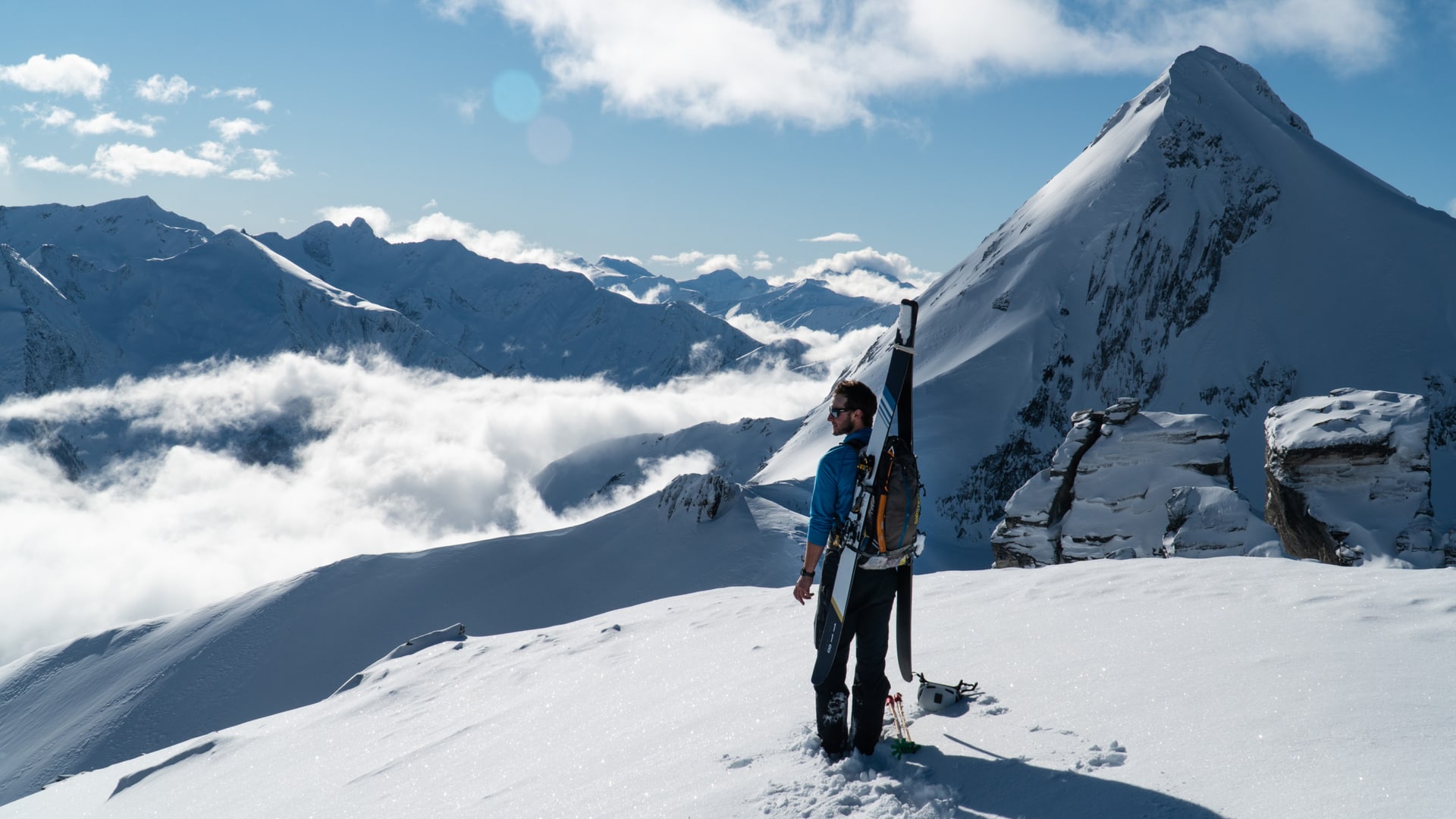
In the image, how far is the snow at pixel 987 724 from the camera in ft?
14.2

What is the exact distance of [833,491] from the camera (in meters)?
5.48

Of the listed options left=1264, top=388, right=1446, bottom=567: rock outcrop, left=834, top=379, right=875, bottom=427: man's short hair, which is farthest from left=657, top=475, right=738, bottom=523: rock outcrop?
left=834, top=379, right=875, bottom=427: man's short hair

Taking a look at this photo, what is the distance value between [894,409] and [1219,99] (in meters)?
112

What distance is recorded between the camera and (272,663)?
34.6 meters

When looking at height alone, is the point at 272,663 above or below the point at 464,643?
below

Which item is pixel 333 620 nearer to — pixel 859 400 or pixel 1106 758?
pixel 859 400

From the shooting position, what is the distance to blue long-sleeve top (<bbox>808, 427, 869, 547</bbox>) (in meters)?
5.44

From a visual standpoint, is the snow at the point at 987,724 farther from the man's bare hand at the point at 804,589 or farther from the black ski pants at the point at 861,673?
the man's bare hand at the point at 804,589

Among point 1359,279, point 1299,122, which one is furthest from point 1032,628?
point 1299,122

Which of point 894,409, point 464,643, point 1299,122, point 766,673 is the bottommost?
point 464,643

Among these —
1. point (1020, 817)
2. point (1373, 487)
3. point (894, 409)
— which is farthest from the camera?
point (1373, 487)

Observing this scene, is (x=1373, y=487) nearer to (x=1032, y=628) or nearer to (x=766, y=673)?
(x=1032, y=628)

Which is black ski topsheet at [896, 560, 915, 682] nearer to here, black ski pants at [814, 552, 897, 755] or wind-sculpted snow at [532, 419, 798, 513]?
black ski pants at [814, 552, 897, 755]

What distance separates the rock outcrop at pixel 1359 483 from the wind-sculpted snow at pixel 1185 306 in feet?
121
